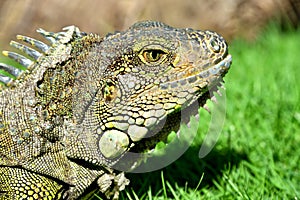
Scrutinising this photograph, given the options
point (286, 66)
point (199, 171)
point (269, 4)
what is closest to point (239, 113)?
point (199, 171)

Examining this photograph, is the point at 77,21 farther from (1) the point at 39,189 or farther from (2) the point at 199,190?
(1) the point at 39,189

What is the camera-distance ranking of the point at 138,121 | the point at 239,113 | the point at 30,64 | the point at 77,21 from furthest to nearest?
1. the point at 77,21
2. the point at 239,113
3. the point at 30,64
4. the point at 138,121

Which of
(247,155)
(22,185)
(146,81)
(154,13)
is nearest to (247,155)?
(247,155)

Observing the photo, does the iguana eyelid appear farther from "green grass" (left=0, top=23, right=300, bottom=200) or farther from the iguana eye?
"green grass" (left=0, top=23, right=300, bottom=200)

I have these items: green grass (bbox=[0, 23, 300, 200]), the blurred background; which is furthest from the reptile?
the blurred background

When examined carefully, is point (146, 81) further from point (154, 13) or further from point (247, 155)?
point (154, 13)

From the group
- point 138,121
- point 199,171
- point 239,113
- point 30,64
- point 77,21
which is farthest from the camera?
point 77,21

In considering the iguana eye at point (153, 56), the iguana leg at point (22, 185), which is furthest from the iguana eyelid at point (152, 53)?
the iguana leg at point (22, 185)
